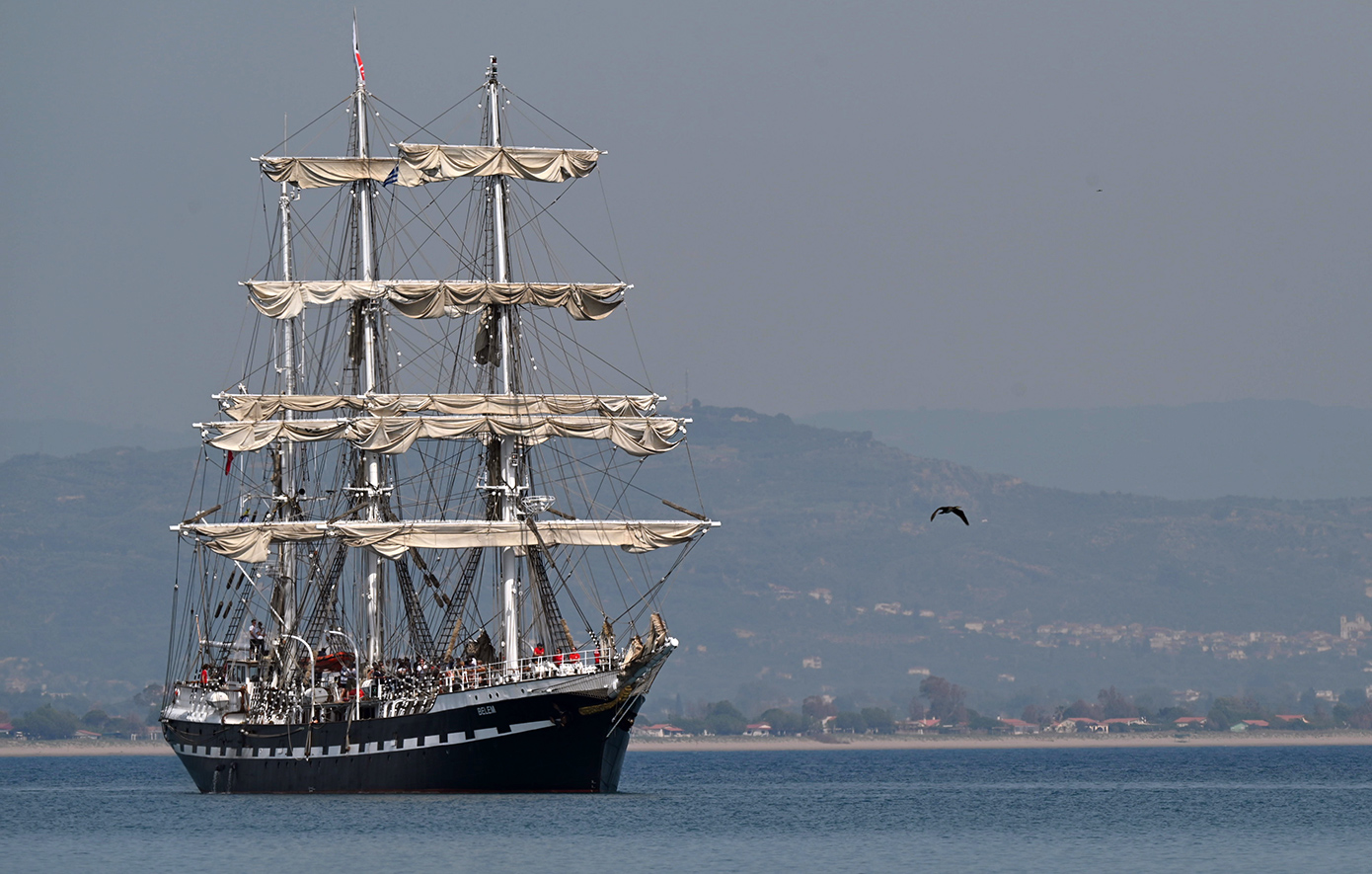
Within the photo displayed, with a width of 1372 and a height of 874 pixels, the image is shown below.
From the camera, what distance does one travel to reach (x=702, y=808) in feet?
319

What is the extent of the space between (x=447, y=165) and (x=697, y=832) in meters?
34.6

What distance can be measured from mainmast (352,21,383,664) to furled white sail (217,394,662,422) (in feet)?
7.40

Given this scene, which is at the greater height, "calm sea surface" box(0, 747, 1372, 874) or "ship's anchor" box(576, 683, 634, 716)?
"ship's anchor" box(576, 683, 634, 716)

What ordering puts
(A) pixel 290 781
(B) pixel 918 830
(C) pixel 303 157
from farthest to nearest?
(C) pixel 303 157 < (A) pixel 290 781 < (B) pixel 918 830

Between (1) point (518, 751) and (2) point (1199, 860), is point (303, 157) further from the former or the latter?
(2) point (1199, 860)

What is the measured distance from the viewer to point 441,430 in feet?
312

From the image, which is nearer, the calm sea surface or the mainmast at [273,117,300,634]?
the calm sea surface

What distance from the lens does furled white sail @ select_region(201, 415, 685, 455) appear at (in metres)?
94.3

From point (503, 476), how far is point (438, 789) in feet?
53.3

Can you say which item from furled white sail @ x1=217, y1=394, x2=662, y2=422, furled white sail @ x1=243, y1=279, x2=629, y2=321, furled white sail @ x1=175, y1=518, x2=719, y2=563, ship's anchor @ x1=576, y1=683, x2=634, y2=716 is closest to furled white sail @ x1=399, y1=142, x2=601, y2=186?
furled white sail @ x1=243, y1=279, x2=629, y2=321

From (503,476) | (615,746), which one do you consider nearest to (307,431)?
(503,476)

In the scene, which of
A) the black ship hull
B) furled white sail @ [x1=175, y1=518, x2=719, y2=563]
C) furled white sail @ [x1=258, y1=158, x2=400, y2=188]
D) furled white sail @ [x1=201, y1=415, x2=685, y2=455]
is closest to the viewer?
the black ship hull

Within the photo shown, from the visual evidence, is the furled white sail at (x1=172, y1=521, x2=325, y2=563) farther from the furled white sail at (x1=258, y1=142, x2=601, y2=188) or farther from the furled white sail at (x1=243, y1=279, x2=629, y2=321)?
the furled white sail at (x1=258, y1=142, x2=601, y2=188)

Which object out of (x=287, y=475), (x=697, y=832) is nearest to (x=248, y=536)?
(x=287, y=475)
